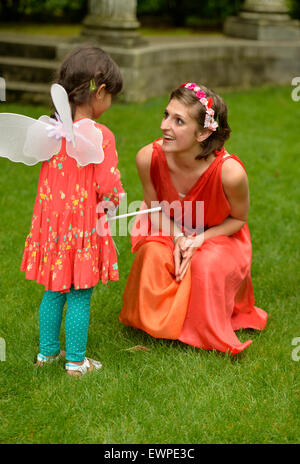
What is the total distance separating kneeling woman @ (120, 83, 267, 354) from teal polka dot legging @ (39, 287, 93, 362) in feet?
1.39

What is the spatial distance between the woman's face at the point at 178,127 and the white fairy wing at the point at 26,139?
0.70m

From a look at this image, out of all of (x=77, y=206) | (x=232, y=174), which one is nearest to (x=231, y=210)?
(x=232, y=174)

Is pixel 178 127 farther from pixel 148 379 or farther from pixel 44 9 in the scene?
pixel 44 9

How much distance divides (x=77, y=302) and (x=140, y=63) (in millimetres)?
6089

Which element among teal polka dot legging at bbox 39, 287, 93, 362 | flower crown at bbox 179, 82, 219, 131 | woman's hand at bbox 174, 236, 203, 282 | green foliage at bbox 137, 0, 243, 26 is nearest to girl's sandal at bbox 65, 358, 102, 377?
teal polka dot legging at bbox 39, 287, 93, 362

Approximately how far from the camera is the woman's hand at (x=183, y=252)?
12.2ft

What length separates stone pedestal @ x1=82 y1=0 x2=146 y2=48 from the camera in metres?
8.92

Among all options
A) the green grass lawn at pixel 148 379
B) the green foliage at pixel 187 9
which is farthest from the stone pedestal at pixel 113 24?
the green foliage at pixel 187 9

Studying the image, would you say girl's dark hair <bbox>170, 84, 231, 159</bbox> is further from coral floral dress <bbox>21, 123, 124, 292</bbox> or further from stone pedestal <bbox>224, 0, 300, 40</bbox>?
stone pedestal <bbox>224, 0, 300, 40</bbox>

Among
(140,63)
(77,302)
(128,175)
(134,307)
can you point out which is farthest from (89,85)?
(140,63)

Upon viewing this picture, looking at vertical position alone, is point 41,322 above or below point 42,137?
below

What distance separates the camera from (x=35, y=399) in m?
Result: 3.28

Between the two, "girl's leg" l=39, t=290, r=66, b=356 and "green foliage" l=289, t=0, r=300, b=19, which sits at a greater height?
"green foliage" l=289, t=0, r=300, b=19

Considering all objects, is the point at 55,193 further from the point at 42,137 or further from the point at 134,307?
the point at 134,307
